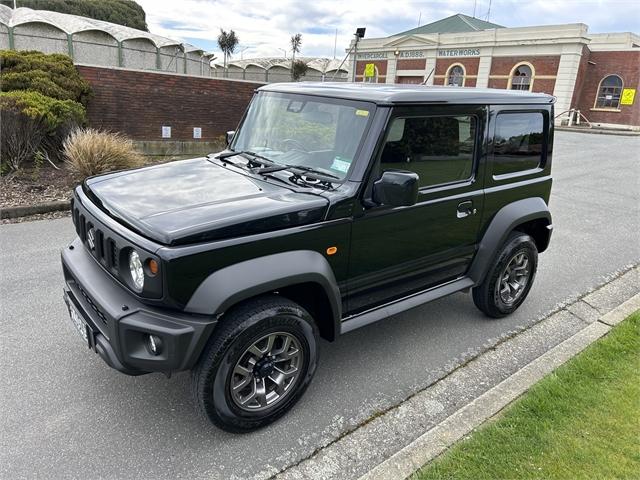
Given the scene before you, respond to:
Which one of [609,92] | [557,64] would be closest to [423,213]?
[557,64]

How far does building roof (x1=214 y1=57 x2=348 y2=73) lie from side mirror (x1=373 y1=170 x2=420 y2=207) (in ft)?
148

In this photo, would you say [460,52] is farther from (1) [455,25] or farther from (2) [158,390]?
(2) [158,390]

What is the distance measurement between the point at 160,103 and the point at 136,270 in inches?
431

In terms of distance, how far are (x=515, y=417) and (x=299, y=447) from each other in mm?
1336

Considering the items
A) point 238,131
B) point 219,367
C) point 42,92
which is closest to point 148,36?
point 42,92

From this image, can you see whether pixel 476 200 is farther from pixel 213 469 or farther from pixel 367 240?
pixel 213 469

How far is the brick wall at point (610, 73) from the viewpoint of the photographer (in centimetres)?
3312

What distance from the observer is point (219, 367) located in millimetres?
2479

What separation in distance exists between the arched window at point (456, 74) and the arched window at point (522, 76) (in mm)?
4207

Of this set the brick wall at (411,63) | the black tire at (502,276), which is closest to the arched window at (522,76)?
the brick wall at (411,63)

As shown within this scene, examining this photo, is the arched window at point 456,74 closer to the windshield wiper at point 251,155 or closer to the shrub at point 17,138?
the shrub at point 17,138

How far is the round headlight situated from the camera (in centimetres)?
236

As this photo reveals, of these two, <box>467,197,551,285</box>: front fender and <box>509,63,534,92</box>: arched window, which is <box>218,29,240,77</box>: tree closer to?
<box>509,63,534,92</box>: arched window

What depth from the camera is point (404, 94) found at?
2.96 m
